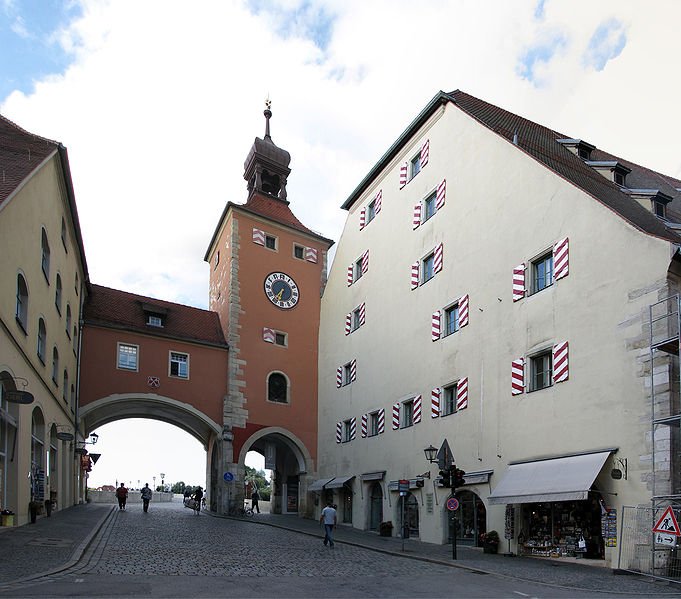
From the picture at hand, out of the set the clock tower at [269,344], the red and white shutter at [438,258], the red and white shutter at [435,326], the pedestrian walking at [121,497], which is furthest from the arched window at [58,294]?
the red and white shutter at [438,258]

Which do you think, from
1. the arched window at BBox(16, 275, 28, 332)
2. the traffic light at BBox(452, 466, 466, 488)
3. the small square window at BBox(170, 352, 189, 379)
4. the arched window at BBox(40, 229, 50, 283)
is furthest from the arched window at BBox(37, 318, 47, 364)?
the small square window at BBox(170, 352, 189, 379)

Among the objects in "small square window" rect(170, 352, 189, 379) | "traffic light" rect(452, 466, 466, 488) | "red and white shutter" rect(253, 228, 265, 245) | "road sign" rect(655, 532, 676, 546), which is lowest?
"road sign" rect(655, 532, 676, 546)

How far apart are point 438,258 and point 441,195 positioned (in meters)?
2.27

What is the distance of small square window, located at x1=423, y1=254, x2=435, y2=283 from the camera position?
1008 inches

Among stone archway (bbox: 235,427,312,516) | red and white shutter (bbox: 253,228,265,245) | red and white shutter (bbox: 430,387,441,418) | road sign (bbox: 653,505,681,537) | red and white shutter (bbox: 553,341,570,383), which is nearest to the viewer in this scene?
road sign (bbox: 653,505,681,537)

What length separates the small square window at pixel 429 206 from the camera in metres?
26.3

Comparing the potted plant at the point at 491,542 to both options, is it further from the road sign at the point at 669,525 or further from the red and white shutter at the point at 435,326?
the red and white shutter at the point at 435,326

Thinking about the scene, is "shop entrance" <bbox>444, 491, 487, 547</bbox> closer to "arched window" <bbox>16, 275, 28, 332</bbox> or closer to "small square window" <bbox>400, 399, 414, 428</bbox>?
"small square window" <bbox>400, 399, 414, 428</bbox>

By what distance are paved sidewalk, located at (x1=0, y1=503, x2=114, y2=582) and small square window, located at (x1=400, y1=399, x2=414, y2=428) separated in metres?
10.8

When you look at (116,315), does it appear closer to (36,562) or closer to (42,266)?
(42,266)

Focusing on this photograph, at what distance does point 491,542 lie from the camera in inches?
759

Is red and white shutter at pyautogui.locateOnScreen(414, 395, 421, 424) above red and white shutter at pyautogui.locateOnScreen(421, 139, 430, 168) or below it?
below

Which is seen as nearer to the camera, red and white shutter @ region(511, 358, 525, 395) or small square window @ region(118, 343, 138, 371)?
red and white shutter @ region(511, 358, 525, 395)

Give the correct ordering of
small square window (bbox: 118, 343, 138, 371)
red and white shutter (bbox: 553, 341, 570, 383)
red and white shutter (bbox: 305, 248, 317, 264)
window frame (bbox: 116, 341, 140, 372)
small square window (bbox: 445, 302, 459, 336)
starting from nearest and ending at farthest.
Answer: red and white shutter (bbox: 553, 341, 570, 383) < small square window (bbox: 445, 302, 459, 336) < window frame (bbox: 116, 341, 140, 372) < small square window (bbox: 118, 343, 138, 371) < red and white shutter (bbox: 305, 248, 317, 264)
